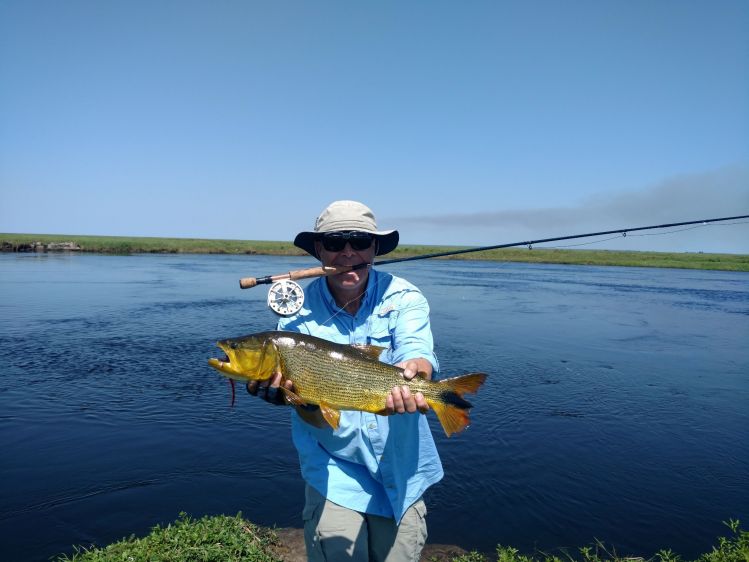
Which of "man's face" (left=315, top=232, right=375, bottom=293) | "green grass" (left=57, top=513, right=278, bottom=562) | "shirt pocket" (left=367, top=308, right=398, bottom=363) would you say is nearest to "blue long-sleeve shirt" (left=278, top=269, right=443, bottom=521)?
"shirt pocket" (left=367, top=308, right=398, bottom=363)

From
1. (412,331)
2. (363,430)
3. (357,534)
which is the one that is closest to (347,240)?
(412,331)

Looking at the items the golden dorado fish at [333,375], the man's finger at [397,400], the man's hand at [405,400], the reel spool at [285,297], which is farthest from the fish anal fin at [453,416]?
the reel spool at [285,297]

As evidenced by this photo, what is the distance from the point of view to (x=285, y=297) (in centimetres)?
455

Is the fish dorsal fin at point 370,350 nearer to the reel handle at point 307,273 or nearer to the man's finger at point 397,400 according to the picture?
the man's finger at point 397,400

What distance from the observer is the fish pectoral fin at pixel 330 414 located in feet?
11.5

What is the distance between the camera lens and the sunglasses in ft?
12.6

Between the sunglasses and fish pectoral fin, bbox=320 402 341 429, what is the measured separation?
116 cm

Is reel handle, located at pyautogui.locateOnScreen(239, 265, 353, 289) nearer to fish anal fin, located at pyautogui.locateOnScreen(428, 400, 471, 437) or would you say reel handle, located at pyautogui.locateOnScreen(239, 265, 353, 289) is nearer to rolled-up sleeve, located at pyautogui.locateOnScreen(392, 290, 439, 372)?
rolled-up sleeve, located at pyautogui.locateOnScreen(392, 290, 439, 372)

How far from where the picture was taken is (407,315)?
388 centimetres

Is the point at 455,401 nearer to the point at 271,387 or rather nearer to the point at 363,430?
the point at 363,430

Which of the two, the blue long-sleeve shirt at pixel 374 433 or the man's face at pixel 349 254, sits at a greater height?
the man's face at pixel 349 254

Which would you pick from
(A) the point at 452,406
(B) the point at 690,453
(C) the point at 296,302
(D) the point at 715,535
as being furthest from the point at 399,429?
(B) the point at 690,453

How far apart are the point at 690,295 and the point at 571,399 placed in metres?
32.1

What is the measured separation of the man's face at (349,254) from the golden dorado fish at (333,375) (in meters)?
0.47
